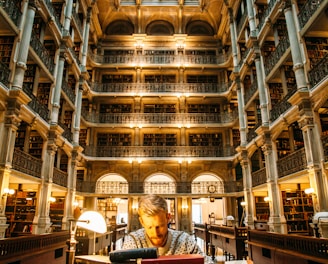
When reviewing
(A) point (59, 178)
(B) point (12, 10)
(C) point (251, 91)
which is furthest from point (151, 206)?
(C) point (251, 91)

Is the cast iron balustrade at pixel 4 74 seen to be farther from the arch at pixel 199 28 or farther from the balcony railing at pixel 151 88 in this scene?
the arch at pixel 199 28

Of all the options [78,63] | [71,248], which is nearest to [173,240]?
[71,248]

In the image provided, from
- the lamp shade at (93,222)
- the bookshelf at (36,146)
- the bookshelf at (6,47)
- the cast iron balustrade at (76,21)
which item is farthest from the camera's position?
the cast iron balustrade at (76,21)

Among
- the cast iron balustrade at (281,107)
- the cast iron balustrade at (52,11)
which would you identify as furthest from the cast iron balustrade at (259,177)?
the cast iron balustrade at (52,11)

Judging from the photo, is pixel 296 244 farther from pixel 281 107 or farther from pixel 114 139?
pixel 114 139

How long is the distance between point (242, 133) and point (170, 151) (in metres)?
4.90

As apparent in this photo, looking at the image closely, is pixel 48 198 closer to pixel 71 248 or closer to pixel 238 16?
pixel 71 248

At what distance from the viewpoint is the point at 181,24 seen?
20312 mm

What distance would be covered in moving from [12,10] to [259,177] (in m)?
11.5

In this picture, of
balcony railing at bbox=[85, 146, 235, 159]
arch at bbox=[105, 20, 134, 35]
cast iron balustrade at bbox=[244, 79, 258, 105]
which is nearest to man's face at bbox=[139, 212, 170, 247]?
cast iron balustrade at bbox=[244, 79, 258, 105]

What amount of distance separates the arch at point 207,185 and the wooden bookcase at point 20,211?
9.79 meters

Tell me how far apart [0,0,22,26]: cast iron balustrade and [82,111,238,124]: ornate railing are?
9375mm

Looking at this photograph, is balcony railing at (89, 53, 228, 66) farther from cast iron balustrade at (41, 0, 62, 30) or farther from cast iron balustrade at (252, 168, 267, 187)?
cast iron balustrade at (252, 168, 267, 187)

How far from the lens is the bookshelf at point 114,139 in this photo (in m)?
18.5
